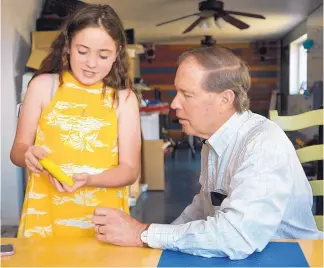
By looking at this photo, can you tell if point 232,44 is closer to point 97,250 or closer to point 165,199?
point 165,199

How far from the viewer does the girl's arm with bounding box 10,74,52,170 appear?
181 cm

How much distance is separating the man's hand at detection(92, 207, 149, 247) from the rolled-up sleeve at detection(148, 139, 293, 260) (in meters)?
0.05

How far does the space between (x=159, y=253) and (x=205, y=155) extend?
1.80ft

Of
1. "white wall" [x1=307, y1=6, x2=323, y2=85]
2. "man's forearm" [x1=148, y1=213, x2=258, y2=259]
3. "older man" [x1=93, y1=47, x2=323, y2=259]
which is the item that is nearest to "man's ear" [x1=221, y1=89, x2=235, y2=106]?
"older man" [x1=93, y1=47, x2=323, y2=259]

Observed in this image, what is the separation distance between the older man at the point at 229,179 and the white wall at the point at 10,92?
10.8 ft

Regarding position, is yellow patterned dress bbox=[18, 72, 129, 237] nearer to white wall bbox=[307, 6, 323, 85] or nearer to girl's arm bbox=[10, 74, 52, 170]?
girl's arm bbox=[10, 74, 52, 170]

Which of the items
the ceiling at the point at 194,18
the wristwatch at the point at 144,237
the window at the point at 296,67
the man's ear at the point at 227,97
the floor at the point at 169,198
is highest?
the ceiling at the point at 194,18

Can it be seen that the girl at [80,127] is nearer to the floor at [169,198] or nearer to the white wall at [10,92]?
the floor at [169,198]

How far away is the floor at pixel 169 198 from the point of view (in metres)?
4.96

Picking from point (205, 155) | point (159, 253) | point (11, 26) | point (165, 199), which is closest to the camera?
point (159, 253)

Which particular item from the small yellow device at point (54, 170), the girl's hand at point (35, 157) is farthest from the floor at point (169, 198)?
the small yellow device at point (54, 170)

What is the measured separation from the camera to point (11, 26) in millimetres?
4645

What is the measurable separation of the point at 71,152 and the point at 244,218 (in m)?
0.76

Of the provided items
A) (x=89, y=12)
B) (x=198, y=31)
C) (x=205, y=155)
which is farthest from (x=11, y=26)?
(x=198, y=31)
